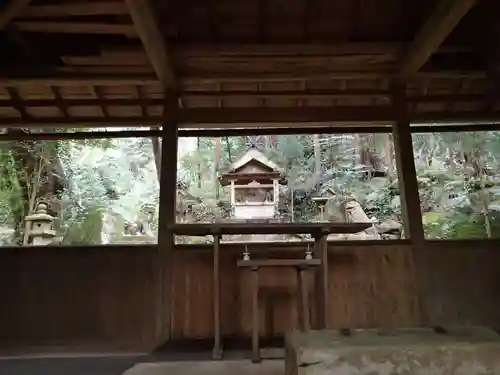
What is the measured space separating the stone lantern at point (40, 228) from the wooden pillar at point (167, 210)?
2083mm

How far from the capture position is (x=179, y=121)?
4.96m

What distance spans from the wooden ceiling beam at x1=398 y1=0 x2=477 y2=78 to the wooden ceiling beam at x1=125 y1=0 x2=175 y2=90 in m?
2.25

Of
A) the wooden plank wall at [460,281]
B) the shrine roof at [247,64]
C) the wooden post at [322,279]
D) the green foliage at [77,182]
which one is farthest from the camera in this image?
the green foliage at [77,182]

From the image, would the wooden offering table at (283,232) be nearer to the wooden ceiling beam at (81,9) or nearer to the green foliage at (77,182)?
the wooden ceiling beam at (81,9)

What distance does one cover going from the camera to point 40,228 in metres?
5.96

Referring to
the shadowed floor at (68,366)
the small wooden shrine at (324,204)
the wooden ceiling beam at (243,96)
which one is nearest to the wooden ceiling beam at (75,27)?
the wooden ceiling beam at (243,96)

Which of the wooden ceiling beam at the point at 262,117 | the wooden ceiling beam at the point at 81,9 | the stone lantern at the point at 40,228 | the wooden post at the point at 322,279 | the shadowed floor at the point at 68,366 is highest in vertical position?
the wooden ceiling beam at the point at 81,9

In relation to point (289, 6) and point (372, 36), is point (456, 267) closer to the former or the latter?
point (372, 36)

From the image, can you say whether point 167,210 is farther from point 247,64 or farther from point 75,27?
point 75,27

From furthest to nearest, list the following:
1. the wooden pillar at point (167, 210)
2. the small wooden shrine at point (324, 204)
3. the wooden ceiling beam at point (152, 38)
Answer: the small wooden shrine at point (324, 204)
the wooden pillar at point (167, 210)
the wooden ceiling beam at point (152, 38)

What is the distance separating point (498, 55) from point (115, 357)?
3.99m

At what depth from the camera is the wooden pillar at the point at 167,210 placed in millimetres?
→ 4430

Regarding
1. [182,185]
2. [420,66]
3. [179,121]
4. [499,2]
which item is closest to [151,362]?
[179,121]

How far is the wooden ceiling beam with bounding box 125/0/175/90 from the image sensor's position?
3459 millimetres
